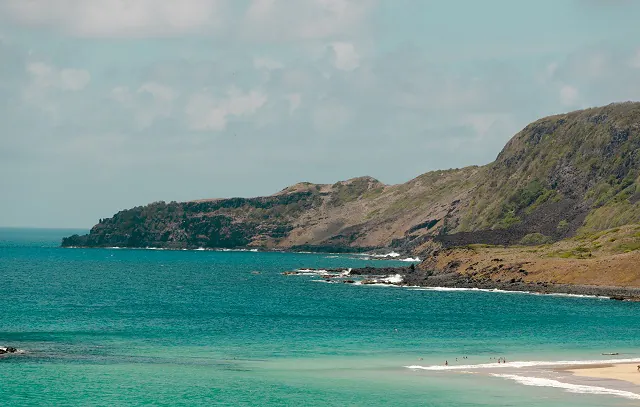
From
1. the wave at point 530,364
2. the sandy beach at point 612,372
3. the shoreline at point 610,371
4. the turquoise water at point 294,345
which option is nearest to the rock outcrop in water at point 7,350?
the turquoise water at point 294,345

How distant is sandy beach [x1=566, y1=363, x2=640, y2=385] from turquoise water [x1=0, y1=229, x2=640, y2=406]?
364 cm

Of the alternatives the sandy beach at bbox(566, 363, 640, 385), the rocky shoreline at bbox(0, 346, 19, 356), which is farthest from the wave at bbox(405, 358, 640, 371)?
the rocky shoreline at bbox(0, 346, 19, 356)

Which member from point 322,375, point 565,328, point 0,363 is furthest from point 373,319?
point 0,363

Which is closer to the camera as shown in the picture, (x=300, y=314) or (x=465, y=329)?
(x=465, y=329)

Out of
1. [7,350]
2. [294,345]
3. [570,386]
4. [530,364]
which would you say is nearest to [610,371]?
[530,364]

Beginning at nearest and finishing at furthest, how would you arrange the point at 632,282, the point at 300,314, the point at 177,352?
the point at 177,352, the point at 300,314, the point at 632,282

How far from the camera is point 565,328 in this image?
11975 centimetres

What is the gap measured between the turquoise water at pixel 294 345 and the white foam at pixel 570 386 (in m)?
1.03

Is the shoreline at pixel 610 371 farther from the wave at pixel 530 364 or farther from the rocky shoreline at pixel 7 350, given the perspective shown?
the rocky shoreline at pixel 7 350

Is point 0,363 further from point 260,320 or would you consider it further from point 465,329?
point 465,329

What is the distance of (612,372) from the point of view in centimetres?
7825

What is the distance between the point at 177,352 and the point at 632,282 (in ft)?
358

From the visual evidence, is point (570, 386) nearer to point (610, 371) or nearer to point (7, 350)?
point (610, 371)

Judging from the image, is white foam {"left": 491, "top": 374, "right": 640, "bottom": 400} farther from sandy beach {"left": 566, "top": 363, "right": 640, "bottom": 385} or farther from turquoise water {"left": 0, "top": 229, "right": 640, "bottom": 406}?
sandy beach {"left": 566, "top": 363, "right": 640, "bottom": 385}
